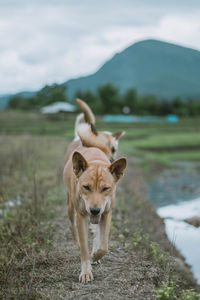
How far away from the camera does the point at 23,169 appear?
12.2 meters

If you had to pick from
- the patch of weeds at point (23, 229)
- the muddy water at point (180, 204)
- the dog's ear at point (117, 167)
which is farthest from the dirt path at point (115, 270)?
the dog's ear at point (117, 167)

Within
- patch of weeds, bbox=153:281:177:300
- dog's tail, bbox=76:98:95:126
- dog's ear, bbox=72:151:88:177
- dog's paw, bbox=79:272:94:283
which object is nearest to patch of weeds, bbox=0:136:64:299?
dog's paw, bbox=79:272:94:283

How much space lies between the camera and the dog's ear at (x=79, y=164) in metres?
4.38

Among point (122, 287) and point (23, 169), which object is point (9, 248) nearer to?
point (122, 287)

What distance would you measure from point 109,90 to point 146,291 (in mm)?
77319

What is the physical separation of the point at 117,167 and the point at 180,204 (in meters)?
6.45

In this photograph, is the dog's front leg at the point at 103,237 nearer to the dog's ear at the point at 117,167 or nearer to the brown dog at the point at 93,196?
the brown dog at the point at 93,196

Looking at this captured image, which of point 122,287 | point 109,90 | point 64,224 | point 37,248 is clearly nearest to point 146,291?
point 122,287

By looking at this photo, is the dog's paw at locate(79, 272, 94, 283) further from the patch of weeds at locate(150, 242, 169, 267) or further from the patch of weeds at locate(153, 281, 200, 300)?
the patch of weeds at locate(150, 242, 169, 267)

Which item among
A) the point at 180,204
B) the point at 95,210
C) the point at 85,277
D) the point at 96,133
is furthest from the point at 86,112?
the point at 180,204

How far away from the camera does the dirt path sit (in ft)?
13.6

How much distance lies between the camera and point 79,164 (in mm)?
4445

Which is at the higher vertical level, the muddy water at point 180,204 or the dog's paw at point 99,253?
the dog's paw at point 99,253

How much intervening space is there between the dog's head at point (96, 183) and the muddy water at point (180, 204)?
3.87 ft
